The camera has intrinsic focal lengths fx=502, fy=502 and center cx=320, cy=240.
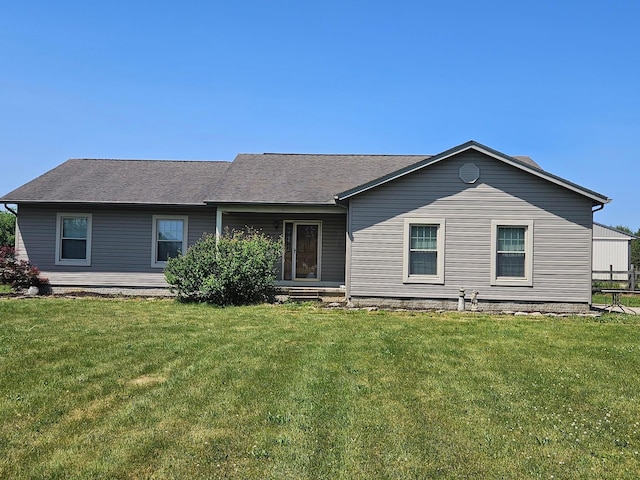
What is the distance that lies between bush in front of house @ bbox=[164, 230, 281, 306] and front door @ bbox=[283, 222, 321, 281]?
2132 millimetres

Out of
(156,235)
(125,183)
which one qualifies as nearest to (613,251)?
(156,235)

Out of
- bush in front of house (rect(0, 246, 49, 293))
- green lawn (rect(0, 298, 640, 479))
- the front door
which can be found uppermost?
the front door

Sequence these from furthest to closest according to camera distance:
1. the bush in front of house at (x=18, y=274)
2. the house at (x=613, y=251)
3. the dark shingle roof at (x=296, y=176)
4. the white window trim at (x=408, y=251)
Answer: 1. the house at (x=613, y=251)
2. the dark shingle roof at (x=296, y=176)
3. the bush in front of house at (x=18, y=274)
4. the white window trim at (x=408, y=251)

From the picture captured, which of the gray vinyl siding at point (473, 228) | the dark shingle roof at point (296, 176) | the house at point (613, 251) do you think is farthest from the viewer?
the house at point (613, 251)

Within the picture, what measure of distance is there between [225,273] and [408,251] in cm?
487

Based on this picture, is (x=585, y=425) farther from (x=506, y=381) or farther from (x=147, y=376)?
(x=147, y=376)

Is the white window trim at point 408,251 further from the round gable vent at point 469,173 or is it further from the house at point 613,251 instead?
the house at point 613,251

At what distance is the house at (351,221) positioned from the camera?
1302 cm

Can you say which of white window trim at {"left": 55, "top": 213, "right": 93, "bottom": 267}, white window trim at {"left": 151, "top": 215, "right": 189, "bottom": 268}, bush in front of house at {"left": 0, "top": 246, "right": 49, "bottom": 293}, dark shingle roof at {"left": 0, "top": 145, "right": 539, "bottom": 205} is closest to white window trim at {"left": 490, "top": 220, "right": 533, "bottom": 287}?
dark shingle roof at {"left": 0, "top": 145, "right": 539, "bottom": 205}

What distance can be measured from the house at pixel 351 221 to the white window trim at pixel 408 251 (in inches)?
1.1

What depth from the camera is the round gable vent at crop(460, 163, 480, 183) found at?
13109 millimetres

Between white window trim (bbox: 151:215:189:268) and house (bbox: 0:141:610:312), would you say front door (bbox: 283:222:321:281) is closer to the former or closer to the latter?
house (bbox: 0:141:610:312)

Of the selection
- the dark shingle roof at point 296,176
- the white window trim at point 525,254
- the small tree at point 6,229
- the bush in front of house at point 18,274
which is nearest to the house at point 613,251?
the dark shingle roof at point 296,176

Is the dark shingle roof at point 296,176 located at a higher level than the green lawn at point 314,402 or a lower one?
higher
